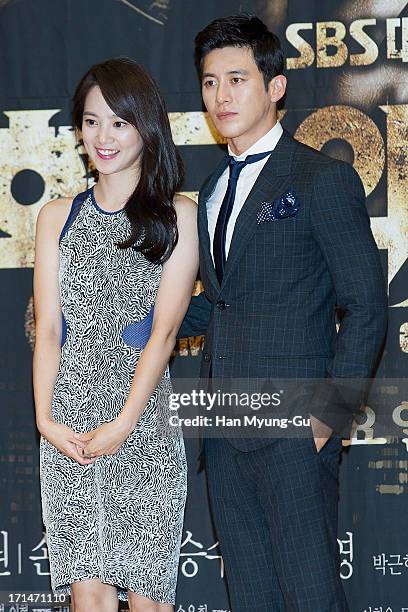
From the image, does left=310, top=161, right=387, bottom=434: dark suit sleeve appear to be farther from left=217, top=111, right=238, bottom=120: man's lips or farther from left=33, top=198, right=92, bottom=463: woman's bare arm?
left=33, top=198, right=92, bottom=463: woman's bare arm

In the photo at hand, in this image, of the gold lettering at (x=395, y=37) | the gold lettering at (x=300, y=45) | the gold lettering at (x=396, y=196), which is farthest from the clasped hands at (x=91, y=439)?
the gold lettering at (x=395, y=37)

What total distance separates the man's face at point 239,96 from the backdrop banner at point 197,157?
91cm

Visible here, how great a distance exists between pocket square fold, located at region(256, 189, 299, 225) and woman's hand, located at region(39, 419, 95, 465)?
77 cm

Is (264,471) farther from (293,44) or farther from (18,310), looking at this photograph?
(293,44)

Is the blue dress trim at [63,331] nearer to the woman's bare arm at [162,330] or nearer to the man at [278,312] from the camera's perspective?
the woman's bare arm at [162,330]

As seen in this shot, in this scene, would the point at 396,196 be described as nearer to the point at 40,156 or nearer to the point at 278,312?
the point at 278,312

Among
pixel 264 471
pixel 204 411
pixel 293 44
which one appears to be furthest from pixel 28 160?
pixel 264 471

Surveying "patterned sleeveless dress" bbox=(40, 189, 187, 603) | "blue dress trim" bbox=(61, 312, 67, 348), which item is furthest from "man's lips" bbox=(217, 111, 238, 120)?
"blue dress trim" bbox=(61, 312, 67, 348)

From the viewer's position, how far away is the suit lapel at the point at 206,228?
2.41 m

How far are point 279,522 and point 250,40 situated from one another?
131 cm

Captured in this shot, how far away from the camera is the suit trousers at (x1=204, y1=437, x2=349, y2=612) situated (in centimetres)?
227

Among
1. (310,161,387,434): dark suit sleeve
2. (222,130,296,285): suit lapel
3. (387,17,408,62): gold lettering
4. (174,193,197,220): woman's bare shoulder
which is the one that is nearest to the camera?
(310,161,387,434): dark suit sleeve

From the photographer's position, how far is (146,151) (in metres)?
2.49

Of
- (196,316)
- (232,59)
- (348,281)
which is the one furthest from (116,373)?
(232,59)
